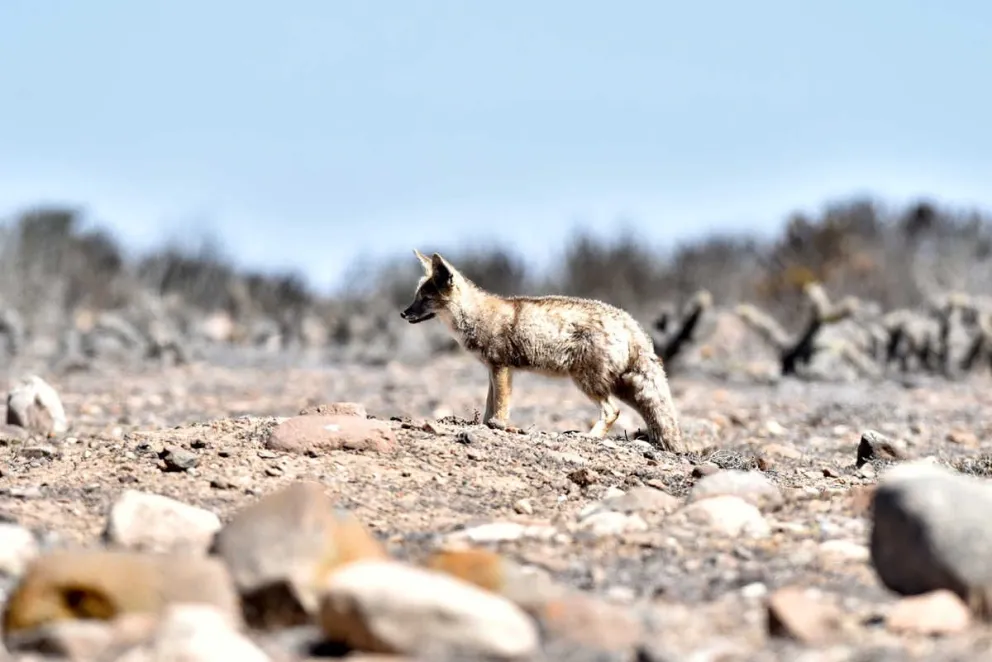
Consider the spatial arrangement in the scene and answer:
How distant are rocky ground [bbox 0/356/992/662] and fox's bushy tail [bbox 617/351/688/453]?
0.32 meters

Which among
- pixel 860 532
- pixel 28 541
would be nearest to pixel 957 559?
pixel 860 532

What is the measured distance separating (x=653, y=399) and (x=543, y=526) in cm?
373

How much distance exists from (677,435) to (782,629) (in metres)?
5.67

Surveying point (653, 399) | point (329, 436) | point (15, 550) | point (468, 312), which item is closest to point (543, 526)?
point (329, 436)

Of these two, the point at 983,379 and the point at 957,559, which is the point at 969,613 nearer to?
the point at 957,559

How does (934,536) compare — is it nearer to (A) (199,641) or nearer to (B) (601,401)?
(A) (199,641)

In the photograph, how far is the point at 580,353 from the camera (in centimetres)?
1095

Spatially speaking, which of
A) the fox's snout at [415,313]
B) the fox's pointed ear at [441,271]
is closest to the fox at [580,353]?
the fox's pointed ear at [441,271]

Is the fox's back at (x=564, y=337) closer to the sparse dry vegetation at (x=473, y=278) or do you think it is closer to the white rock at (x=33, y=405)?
the white rock at (x=33, y=405)

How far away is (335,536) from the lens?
5559 millimetres

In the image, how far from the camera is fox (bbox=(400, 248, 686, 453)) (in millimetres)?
10867

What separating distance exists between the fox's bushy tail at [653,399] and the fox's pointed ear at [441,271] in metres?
1.90

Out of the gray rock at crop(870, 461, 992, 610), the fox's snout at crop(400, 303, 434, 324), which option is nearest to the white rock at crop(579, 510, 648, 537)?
the gray rock at crop(870, 461, 992, 610)

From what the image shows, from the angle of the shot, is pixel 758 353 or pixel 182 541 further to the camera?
pixel 758 353
